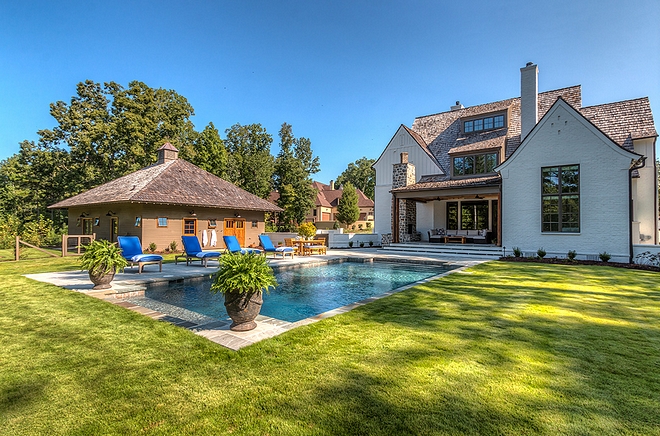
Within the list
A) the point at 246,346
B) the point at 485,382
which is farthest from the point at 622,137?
the point at 246,346

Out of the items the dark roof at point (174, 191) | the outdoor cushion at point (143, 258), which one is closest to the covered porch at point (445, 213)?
the dark roof at point (174, 191)

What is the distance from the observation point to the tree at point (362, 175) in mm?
62562

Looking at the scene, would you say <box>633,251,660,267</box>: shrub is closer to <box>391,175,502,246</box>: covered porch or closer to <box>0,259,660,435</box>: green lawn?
<box>391,175,502,246</box>: covered porch

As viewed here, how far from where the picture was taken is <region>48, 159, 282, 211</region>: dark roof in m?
17.6

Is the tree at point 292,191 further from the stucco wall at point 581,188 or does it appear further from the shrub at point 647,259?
the shrub at point 647,259

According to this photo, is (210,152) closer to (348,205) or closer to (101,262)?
(348,205)

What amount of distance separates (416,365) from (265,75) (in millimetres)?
A: 19913

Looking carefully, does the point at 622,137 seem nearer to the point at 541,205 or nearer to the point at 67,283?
the point at 541,205

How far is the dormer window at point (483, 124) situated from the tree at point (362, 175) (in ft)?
133

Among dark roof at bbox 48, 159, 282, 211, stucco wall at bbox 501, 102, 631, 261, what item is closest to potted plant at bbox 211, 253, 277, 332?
stucco wall at bbox 501, 102, 631, 261

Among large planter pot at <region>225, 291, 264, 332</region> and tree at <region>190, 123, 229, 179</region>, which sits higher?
tree at <region>190, 123, 229, 179</region>

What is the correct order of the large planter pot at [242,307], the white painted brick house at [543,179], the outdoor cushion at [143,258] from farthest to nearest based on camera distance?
1. the white painted brick house at [543,179]
2. the outdoor cushion at [143,258]
3. the large planter pot at [242,307]

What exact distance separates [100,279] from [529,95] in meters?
20.1

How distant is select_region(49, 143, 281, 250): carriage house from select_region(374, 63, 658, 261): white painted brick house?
1098 cm
